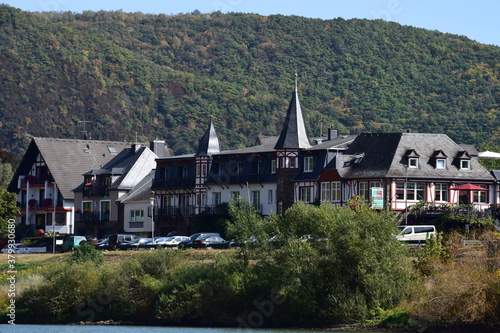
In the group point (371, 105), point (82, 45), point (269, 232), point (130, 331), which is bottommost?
point (130, 331)

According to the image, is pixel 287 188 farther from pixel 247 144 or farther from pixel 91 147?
pixel 247 144

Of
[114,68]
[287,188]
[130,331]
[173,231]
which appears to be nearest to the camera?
[130,331]

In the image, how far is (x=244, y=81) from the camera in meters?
175

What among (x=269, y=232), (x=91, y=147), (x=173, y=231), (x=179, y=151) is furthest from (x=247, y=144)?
(x=269, y=232)

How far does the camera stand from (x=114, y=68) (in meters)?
174

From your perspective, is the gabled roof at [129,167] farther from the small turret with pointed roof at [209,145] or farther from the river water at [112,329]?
the river water at [112,329]

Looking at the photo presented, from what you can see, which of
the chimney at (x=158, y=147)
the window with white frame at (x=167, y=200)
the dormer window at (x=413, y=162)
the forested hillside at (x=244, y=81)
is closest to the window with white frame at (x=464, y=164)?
the dormer window at (x=413, y=162)

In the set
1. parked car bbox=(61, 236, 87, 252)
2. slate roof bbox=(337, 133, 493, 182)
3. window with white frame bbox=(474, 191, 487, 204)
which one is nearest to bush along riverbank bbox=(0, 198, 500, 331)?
slate roof bbox=(337, 133, 493, 182)

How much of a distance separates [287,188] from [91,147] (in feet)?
110

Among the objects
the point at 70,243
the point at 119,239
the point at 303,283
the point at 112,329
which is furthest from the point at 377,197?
the point at 112,329

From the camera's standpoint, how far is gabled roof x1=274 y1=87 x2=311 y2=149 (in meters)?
89.6

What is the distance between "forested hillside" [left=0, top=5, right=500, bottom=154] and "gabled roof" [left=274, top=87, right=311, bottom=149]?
52046mm

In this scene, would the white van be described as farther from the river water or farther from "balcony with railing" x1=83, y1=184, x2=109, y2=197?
"balcony with railing" x1=83, y1=184, x2=109, y2=197

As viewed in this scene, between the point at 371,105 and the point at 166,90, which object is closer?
the point at 371,105
